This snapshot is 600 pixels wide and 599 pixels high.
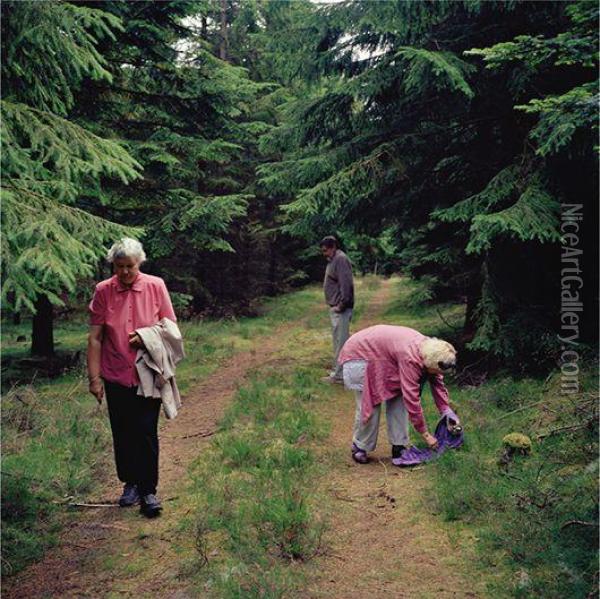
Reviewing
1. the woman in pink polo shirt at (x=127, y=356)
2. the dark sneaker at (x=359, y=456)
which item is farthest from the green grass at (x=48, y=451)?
the dark sneaker at (x=359, y=456)

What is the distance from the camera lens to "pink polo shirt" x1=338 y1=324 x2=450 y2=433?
5.80m

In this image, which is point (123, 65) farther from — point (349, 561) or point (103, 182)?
Answer: point (349, 561)

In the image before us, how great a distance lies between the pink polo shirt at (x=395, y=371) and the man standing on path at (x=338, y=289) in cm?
331

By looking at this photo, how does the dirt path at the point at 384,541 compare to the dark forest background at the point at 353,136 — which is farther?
the dark forest background at the point at 353,136

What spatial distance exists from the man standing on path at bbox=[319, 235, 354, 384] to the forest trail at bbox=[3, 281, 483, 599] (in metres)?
3.63

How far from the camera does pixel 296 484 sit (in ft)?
17.8

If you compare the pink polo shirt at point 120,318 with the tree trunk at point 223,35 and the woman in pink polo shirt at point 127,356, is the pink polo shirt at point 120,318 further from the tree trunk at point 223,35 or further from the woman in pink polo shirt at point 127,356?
the tree trunk at point 223,35

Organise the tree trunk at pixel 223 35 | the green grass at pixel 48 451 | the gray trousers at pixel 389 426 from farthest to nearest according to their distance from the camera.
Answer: the tree trunk at pixel 223 35 → the gray trousers at pixel 389 426 → the green grass at pixel 48 451

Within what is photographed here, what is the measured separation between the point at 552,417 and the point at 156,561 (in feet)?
14.7

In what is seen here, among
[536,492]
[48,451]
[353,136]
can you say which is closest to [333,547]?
[536,492]

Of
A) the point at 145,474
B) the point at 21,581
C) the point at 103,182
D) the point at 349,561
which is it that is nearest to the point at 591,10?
the point at 349,561

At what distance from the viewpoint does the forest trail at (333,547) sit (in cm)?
389

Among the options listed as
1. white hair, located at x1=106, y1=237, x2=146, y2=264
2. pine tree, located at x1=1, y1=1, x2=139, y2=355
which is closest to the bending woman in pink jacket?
white hair, located at x1=106, y1=237, x2=146, y2=264

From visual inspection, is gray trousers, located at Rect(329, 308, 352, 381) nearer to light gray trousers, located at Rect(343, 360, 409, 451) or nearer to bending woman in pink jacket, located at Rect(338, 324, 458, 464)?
bending woman in pink jacket, located at Rect(338, 324, 458, 464)
